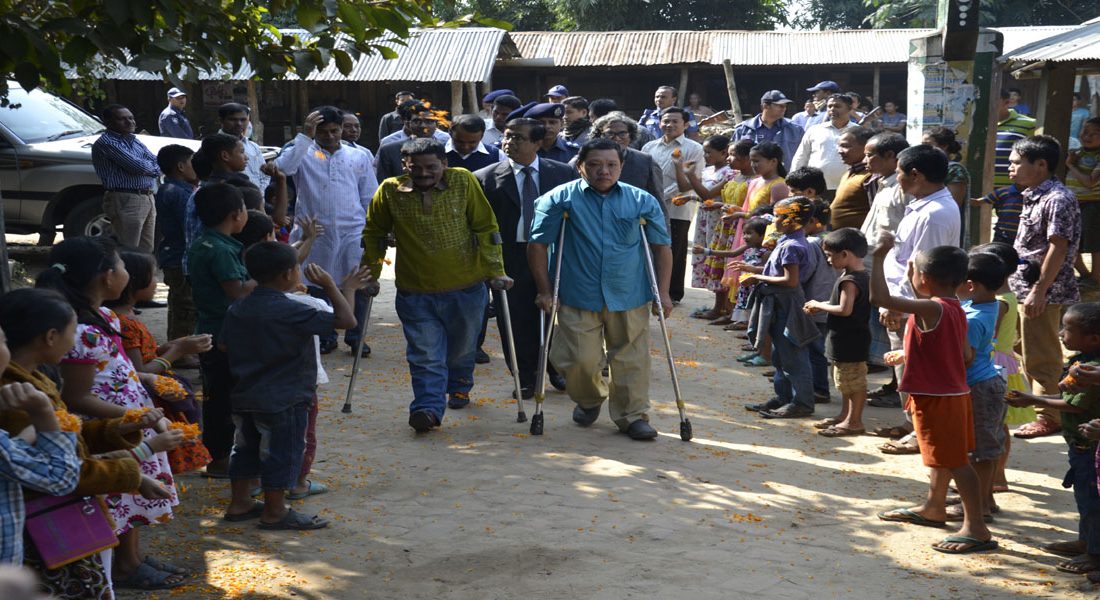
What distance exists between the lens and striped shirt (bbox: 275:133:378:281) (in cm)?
882

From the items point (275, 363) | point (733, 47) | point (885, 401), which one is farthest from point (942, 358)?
point (733, 47)

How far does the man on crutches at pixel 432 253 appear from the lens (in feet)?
22.8

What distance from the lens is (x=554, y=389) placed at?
8367mm

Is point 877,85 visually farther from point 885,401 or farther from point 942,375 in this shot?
point 942,375

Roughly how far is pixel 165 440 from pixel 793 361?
4813 mm

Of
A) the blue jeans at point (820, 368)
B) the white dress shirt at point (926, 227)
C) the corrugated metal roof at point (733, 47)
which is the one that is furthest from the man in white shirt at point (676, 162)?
the corrugated metal roof at point (733, 47)

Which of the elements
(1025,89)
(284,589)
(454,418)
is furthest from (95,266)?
(1025,89)

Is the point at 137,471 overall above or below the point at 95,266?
below

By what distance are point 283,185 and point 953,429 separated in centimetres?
534

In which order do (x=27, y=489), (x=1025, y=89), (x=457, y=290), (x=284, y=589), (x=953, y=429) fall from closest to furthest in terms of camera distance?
1. (x=27, y=489)
2. (x=284, y=589)
3. (x=953, y=429)
4. (x=457, y=290)
5. (x=1025, y=89)

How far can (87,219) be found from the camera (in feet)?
42.3

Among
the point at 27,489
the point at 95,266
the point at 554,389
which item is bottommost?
the point at 554,389

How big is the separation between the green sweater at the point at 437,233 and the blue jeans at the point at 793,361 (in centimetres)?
197

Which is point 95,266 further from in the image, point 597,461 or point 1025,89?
point 1025,89
